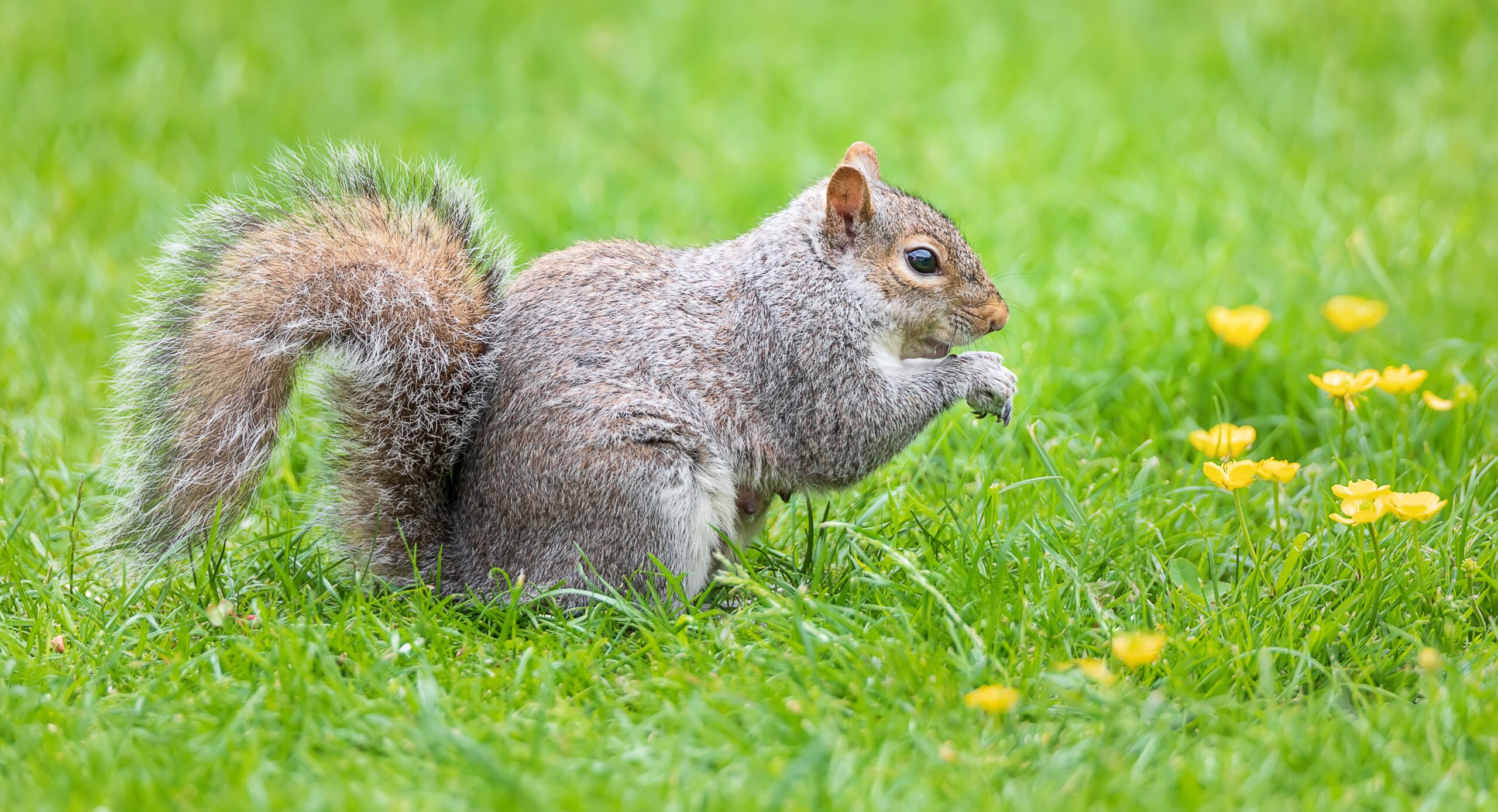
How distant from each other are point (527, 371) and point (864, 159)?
0.94 meters

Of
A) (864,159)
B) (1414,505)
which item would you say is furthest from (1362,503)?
(864,159)

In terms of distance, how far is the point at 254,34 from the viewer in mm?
6074

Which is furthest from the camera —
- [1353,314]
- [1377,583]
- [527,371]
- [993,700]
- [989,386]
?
[1353,314]

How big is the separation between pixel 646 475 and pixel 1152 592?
973 mm

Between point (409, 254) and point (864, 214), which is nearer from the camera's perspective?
point (409, 254)

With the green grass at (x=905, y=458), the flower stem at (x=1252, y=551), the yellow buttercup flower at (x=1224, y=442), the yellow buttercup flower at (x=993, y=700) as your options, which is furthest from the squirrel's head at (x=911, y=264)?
the yellow buttercup flower at (x=993, y=700)

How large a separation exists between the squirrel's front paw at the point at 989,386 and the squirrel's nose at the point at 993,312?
69 millimetres

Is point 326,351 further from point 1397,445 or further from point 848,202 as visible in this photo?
point 1397,445

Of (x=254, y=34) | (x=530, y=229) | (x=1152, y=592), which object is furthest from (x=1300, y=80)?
(x=254, y=34)

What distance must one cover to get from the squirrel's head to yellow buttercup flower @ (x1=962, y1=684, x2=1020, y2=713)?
0.92 meters

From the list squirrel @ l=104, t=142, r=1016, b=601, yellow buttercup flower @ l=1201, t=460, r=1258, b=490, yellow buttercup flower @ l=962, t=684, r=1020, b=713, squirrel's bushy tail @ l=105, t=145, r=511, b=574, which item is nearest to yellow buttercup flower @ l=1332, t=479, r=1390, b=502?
yellow buttercup flower @ l=1201, t=460, r=1258, b=490

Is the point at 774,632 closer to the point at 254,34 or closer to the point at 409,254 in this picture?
the point at 409,254

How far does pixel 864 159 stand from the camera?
3053 millimetres

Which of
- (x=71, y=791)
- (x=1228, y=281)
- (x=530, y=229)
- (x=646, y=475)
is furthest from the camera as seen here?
(x=530, y=229)
